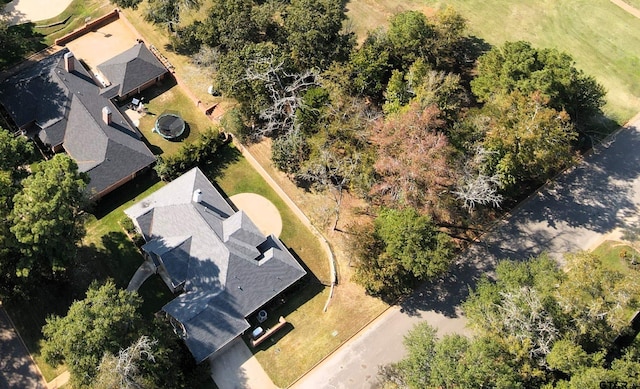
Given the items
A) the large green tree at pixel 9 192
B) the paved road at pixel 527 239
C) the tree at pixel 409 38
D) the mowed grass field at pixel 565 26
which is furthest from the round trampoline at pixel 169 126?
the paved road at pixel 527 239

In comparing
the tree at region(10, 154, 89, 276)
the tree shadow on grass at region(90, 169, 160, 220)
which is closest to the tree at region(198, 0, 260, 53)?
the tree shadow on grass at region(90, 169, 160, 220)

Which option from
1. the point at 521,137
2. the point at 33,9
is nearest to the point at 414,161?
the point at 521,137

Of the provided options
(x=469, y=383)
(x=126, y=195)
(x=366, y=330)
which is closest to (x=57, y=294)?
(x=126, y=195)

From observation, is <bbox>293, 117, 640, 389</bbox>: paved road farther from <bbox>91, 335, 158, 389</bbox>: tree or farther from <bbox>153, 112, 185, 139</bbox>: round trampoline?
<bbox>153, 112, 185, 139</bbox>: round trampoline

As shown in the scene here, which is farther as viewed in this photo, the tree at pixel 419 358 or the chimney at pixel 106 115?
the chimney at pixel 106 115

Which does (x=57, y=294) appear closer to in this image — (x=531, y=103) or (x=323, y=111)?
(x=323, y=111)

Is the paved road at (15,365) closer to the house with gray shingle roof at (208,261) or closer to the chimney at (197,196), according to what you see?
the house with gray shingle roof at (208,261)
